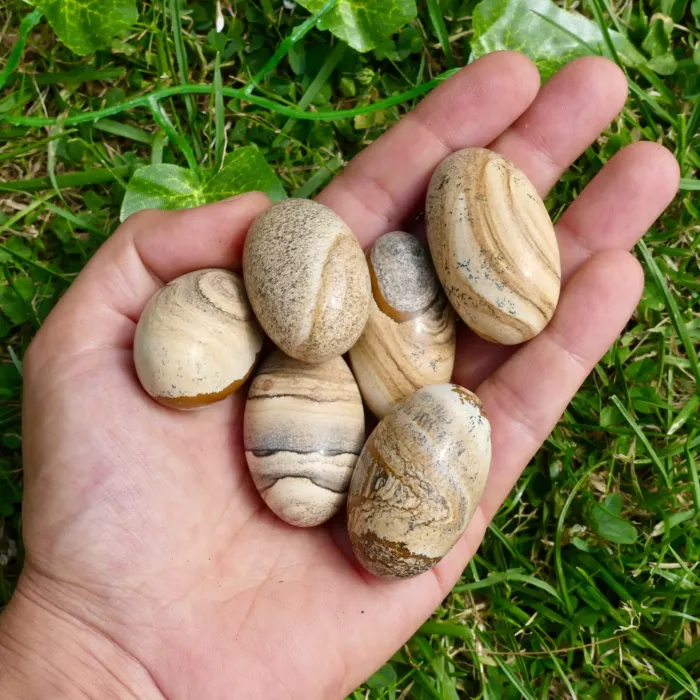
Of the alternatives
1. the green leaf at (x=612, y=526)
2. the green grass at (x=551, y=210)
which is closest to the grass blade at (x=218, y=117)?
the green grass at (x=551, y=210)

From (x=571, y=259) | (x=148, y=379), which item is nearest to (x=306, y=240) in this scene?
(x=148, y=379)

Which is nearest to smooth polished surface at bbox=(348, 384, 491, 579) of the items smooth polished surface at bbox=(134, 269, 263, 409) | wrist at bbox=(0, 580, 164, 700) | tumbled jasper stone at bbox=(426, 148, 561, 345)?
tumbled jasper stone at bbox=(426, 148, 561, 345)

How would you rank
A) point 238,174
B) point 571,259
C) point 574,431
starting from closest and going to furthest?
point 571,259 → point 238,174 → point 574,431

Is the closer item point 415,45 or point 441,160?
point 441,160

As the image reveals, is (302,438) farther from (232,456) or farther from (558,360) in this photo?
(558,360)

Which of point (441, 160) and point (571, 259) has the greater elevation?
point (441, 160)

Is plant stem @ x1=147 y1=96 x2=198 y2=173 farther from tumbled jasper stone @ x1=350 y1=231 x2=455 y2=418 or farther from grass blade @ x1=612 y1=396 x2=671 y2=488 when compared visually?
grass blade @ x1=612 y1=396 x2=671 y2=488

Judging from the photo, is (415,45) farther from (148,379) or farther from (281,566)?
(281,566)
